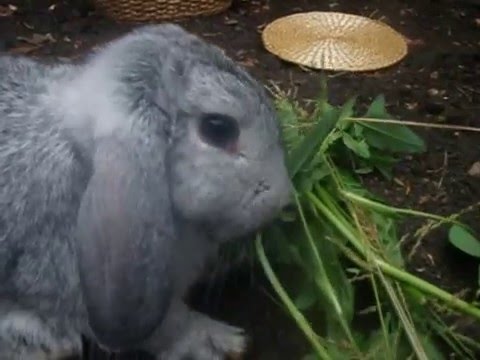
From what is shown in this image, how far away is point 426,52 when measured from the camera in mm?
2914

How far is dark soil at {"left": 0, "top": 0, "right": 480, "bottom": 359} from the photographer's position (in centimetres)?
180

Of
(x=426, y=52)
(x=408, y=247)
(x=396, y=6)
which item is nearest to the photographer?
(x=408, y=247)

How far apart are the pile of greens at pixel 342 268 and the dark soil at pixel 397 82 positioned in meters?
0.07

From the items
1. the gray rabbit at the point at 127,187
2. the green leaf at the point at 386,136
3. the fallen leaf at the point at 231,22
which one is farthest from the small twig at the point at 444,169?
the fallen leaf at the point at 231,22

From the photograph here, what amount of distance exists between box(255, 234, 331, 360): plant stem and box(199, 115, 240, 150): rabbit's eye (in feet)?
0.77

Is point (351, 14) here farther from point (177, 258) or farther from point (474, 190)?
point (177, 258)

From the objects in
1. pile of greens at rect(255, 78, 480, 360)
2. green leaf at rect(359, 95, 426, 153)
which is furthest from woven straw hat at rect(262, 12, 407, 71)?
pile of greens at rect(255, 78, 480, 360)

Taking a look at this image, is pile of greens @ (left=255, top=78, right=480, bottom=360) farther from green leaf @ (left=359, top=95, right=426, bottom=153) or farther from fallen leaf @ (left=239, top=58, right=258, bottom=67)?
fallen leaf @ (left=239, top=58, right=258, bottom=67)

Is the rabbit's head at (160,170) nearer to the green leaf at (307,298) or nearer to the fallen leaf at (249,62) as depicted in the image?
the green leaf at (307,298)

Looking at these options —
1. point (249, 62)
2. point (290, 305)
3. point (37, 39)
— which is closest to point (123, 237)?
point (290, 305)

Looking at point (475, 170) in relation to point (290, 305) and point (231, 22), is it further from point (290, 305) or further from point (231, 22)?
point (231, 22)

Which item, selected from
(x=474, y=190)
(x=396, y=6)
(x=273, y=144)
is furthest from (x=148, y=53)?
(x=396, y=6)

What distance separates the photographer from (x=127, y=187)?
4.65ft

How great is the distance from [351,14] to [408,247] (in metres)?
1.18
